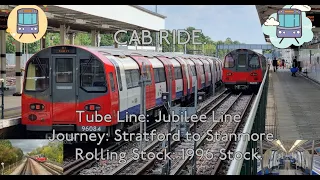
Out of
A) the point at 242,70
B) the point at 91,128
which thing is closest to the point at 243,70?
the point at 242,70

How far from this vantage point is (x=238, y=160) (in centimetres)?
294

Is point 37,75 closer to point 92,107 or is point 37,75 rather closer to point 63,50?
point 63,50

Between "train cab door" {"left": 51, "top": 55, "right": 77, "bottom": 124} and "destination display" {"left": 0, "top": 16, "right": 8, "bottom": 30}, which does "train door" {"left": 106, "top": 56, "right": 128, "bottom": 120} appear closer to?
"train cab door" {"left": 51, "top": 55, "right": 77, "bottom": 124}

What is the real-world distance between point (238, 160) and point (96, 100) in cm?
541

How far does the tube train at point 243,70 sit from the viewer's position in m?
19.5

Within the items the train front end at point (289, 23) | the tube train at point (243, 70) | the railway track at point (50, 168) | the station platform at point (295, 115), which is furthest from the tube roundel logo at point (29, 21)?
the tube train at point (243, 70)

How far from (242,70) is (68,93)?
40.4 ft

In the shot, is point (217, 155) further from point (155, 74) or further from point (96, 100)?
point (155, 74)

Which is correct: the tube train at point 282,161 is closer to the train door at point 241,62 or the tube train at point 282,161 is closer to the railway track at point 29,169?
the railway track at point 29,169

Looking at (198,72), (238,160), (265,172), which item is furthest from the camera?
(198,72)

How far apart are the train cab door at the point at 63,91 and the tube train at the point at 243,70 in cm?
1173

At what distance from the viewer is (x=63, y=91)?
8.31m

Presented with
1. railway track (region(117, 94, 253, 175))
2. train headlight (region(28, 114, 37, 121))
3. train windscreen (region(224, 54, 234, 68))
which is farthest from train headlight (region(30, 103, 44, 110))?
train windscreen (region(224, 54, 234, 68))
